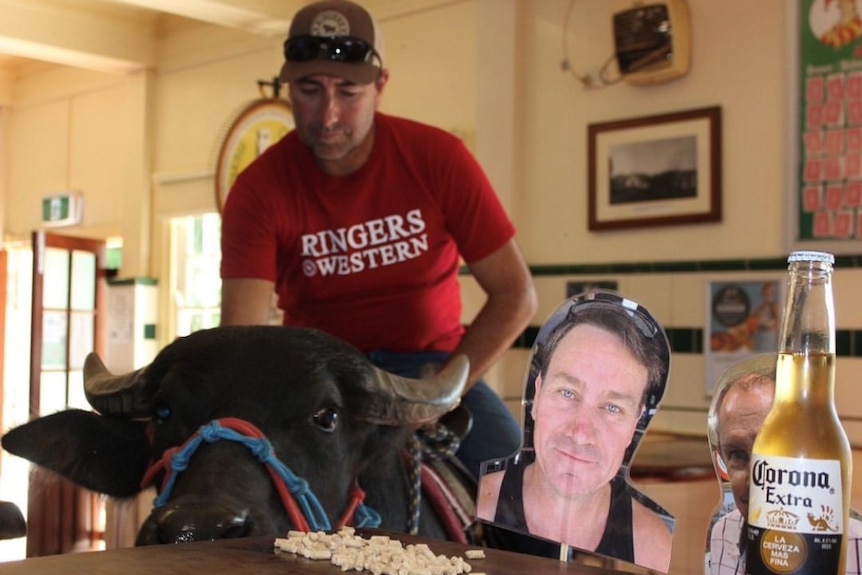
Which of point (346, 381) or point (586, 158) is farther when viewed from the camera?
point (586, 158)

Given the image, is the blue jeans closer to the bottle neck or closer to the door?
the bottle neck

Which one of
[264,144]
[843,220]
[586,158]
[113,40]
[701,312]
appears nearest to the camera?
[843,220]

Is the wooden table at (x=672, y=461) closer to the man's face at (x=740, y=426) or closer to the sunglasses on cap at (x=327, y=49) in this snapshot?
the sunglasses on cap at (x=327, y=49)

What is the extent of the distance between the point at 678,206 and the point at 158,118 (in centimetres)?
460

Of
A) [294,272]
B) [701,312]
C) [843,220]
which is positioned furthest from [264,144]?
[294,272]

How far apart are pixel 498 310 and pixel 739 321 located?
8.37 feet

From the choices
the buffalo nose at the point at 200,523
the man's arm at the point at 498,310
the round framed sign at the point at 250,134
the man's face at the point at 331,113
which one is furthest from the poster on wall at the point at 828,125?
the buffalo nose at the point at 200,523

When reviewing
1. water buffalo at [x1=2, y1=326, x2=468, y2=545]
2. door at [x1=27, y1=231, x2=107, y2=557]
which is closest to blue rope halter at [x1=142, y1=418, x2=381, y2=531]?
water buffalo at [x1=2, y1=326, x2=468, y2=545]

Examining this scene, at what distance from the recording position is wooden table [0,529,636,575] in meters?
0.75

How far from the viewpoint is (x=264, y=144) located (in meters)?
6.46

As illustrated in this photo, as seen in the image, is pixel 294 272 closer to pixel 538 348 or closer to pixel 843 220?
pixel 538 348

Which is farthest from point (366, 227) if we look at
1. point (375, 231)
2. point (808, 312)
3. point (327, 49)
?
point (808, 312)

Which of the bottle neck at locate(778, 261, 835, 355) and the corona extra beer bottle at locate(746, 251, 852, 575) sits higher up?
the bottle neck at locate(778, 261, 835, 355)

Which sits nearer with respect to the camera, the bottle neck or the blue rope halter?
the bottle neck
